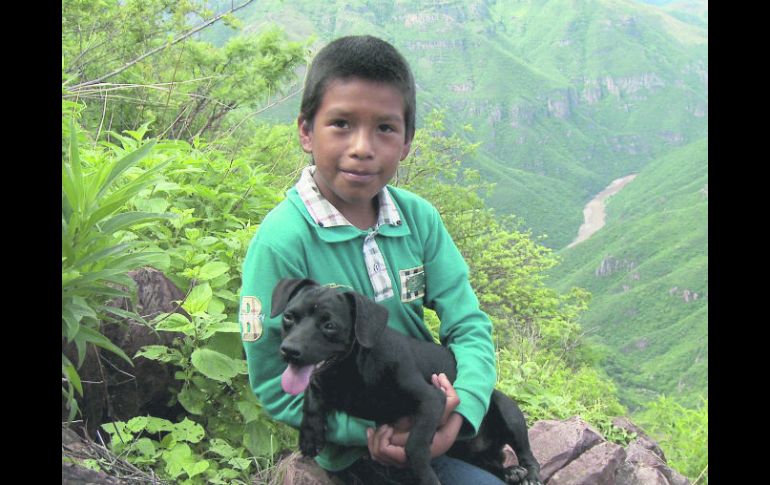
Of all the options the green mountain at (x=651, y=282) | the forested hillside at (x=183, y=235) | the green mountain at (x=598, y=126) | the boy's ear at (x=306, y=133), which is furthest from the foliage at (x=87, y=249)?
the green mountain at (x=651, y=282)

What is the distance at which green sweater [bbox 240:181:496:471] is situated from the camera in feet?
6.33

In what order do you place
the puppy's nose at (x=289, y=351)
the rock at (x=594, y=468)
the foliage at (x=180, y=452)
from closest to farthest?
the puppy's nose at (x=289, y=351), the foliage at (x=180, y=452), the rock at (x=594, y=468)

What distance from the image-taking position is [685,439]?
544 centimetres

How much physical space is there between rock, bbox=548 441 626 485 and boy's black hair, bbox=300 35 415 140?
194cm

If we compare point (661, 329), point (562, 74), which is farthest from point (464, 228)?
point (562, 74)

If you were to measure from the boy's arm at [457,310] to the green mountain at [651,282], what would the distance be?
37142 millimetres

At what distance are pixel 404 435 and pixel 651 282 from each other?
67937 millimetres

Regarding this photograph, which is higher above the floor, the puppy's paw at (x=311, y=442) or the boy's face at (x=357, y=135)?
the boy's face at (x=357, y=135)

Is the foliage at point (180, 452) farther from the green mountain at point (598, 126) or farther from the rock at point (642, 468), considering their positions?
the green mountain at point (598, 126)

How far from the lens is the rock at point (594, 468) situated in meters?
3.13

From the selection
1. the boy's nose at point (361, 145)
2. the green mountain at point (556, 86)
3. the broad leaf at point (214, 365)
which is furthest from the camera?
the green mountain at point (556, 86)

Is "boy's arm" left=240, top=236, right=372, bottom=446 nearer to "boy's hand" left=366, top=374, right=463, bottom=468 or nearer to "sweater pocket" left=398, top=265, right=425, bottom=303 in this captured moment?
"boy's hand" left=366, top=374, right=463, bottom=468

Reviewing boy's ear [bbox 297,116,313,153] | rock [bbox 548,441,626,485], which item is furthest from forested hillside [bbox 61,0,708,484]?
rock [bbox 548,441,626,485]

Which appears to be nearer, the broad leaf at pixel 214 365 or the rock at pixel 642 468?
the broad leaf at pixel 214 365
